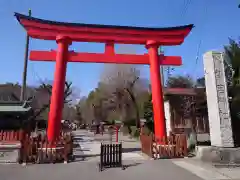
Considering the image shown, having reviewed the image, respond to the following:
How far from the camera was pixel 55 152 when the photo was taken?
33.9ft

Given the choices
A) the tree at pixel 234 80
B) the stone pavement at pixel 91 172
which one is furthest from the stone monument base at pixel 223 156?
the tree at pixel 234 80

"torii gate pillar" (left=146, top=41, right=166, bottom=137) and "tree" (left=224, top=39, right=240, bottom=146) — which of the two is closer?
"torii gate pillar" (left=146, top=41, right=166, bottom=137)

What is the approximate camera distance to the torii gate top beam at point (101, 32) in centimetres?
1193

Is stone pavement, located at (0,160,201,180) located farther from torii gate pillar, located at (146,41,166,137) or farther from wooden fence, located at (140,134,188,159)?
torii gate pillar, located at (146,41,166,137)

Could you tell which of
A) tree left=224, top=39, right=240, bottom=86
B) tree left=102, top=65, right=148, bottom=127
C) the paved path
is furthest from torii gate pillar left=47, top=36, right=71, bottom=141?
tree left=102, top=65, right=148, bottom=127

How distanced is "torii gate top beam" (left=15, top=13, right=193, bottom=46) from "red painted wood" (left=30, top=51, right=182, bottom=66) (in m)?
0.88

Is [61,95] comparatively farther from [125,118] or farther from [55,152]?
[125,118]

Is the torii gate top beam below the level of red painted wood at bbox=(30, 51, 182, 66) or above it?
above

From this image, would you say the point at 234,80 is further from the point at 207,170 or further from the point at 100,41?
Answer: the point at 100,41

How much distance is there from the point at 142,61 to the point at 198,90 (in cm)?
721

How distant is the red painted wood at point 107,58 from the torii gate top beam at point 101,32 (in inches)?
34.5

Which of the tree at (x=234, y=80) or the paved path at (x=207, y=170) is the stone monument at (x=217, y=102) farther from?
the tree at (x=234, y=80)

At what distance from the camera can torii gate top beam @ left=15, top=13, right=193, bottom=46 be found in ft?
39.1

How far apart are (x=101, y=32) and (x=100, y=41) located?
0.50m
